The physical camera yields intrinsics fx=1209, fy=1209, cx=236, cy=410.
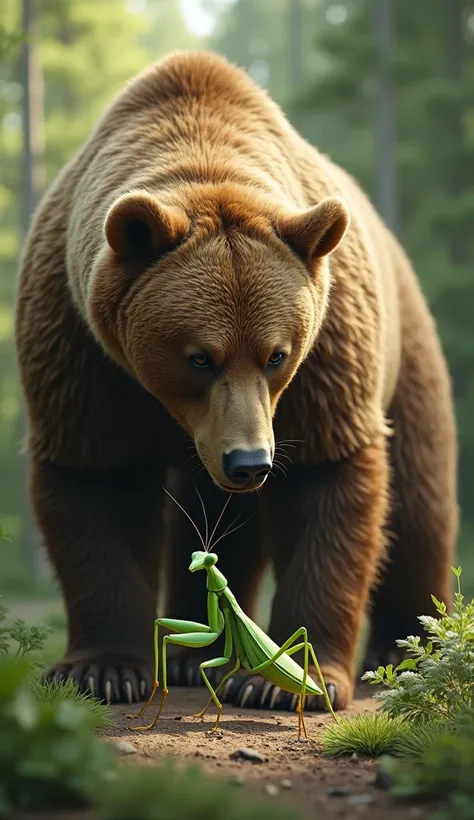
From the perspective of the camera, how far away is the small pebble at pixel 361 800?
3.49 m

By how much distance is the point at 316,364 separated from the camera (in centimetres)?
570

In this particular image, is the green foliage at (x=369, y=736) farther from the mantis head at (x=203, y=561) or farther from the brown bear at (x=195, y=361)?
the brown bear at (x=195, y=361)

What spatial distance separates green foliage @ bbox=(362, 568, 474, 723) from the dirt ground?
1.20 ft

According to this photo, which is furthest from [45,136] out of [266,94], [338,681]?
[338,681]

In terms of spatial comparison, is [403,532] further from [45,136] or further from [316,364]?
[45,136]

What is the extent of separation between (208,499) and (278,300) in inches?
75.5

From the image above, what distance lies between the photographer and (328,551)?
5.78 meters

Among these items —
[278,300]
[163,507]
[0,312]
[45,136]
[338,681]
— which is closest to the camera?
[278,300]

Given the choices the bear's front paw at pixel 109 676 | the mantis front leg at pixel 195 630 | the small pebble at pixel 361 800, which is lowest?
the small pebble at pixel 361 800

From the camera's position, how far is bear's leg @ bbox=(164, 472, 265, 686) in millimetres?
6466

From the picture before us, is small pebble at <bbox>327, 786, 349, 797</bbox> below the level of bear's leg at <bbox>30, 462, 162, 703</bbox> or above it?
below

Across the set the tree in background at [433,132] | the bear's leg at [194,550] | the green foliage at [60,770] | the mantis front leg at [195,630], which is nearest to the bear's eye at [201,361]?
the mantis front leg at [195,630]

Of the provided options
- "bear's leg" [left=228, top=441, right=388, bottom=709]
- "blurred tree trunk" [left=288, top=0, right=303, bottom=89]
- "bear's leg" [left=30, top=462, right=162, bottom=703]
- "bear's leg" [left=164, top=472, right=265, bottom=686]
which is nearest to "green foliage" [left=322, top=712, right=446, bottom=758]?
"bear's leg" [left=228, top=441, right=388, bottom=709]

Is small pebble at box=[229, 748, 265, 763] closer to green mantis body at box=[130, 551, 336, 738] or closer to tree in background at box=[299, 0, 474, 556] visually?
green mantis body at box=[130, 551, 336, 738]
